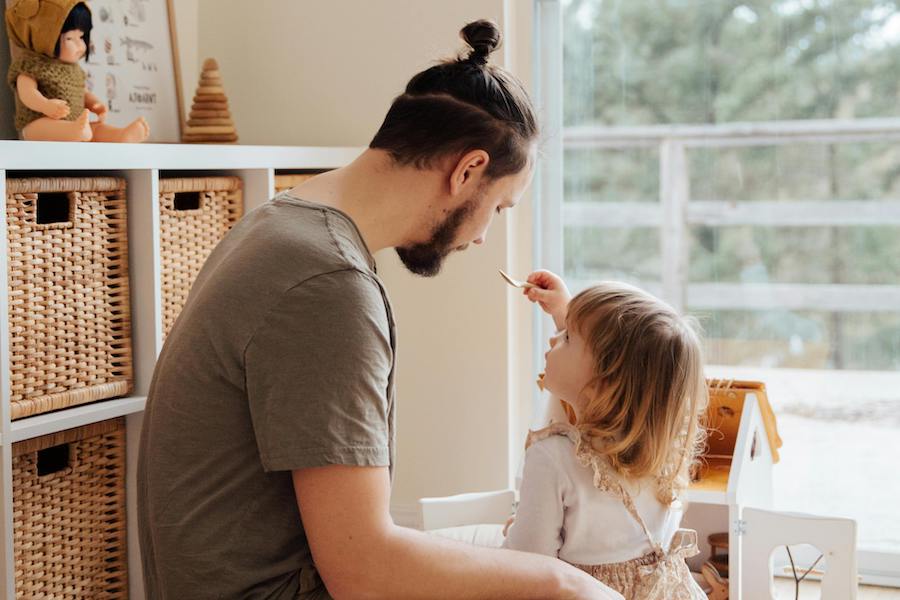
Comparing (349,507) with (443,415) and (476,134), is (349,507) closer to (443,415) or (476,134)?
(476,134)

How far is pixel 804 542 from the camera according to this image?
1.84 metres

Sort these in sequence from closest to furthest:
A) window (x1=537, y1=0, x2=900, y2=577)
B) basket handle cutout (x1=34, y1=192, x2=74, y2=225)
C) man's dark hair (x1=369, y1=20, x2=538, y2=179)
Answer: man's dark hair (x1=369, y1=20, x2=538, y2=179) < basket handle cutout (x1=34, y1=192, x2=74, y2=225) < window (x1=537, y1=0, x2=900, y2=577)

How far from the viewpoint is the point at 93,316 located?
181 cm

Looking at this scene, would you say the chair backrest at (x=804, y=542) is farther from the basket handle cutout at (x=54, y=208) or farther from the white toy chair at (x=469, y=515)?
the basket handle cutout at (x=54, y=208)

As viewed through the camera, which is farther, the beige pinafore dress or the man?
the beige pinafore dress

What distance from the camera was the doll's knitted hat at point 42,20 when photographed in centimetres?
184

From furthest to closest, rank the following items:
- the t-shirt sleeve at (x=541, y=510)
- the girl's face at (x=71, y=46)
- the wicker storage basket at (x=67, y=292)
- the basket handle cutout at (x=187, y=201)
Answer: the basket handle cutout at (x=187, y=201), the girl's face at (x=71, y=46), the wicker storage basket at (x=67, y=292), the t-shirt sleeve at (x=541, y=510)

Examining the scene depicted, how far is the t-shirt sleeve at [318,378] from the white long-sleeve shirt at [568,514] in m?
0.46

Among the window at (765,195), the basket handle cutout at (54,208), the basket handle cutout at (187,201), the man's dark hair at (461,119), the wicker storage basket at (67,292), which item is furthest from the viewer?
the window at (765,195)

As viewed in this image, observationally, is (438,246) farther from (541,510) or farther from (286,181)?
(286,181)

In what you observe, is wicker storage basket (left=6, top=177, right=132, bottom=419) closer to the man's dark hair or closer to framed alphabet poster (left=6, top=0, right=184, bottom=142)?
framed alphabet poster (left=6, top=0, right=184, bottom=142)

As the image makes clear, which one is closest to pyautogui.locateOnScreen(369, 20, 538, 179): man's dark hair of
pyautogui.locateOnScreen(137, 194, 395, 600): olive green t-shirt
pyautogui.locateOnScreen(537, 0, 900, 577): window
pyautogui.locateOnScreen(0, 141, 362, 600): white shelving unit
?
pyautogui.locateOnScreen(137, 194, 395, 600): olive green t-shirt

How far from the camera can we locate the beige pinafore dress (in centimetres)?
156

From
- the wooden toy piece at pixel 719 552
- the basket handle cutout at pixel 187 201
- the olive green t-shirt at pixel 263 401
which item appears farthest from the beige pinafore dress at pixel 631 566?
the basket handle cutout at pixel 187 201
